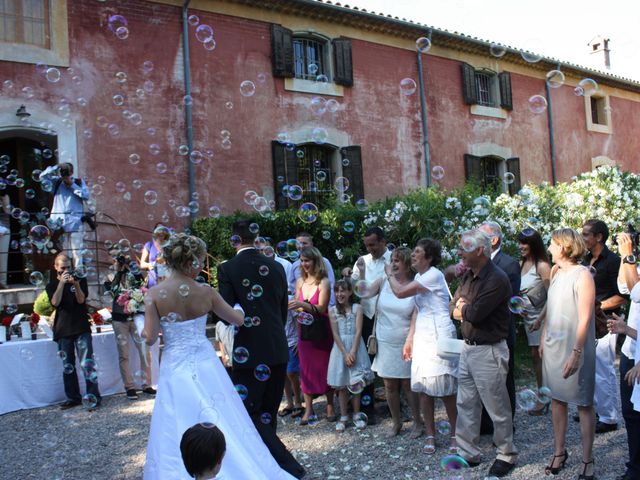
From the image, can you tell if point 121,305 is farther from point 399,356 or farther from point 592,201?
point 592,201

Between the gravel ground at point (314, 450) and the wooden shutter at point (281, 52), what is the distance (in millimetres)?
8564

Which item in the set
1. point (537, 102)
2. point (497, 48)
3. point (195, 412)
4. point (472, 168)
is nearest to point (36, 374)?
point (195, 412)

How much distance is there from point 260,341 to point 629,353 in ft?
8.18

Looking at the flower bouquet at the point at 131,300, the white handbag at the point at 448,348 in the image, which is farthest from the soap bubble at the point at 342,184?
the white handbag at the point at 448,348

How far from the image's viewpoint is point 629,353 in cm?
413

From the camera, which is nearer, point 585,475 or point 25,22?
point 585,475

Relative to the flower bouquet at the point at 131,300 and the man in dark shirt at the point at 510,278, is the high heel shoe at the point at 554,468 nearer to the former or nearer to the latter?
the man in dark shirt at the point at 510,278

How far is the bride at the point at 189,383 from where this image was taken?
3.84 meters

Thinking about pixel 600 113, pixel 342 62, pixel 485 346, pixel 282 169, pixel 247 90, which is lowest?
pixel 485 346

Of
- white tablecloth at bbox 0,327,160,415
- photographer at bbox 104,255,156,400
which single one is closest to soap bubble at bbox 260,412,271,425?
photographer at bbox 104,255,156,400

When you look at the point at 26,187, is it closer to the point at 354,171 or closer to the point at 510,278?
the point at 354,171

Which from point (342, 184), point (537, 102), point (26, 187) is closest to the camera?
point (537, 102)

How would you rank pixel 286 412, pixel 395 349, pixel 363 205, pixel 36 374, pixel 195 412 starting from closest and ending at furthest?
pixel 195 412 < pixel 395 349 < pixel 286 412 < pixel 36 374 < pixel 363 205

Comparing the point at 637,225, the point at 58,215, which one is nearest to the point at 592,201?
the point at 637,225
